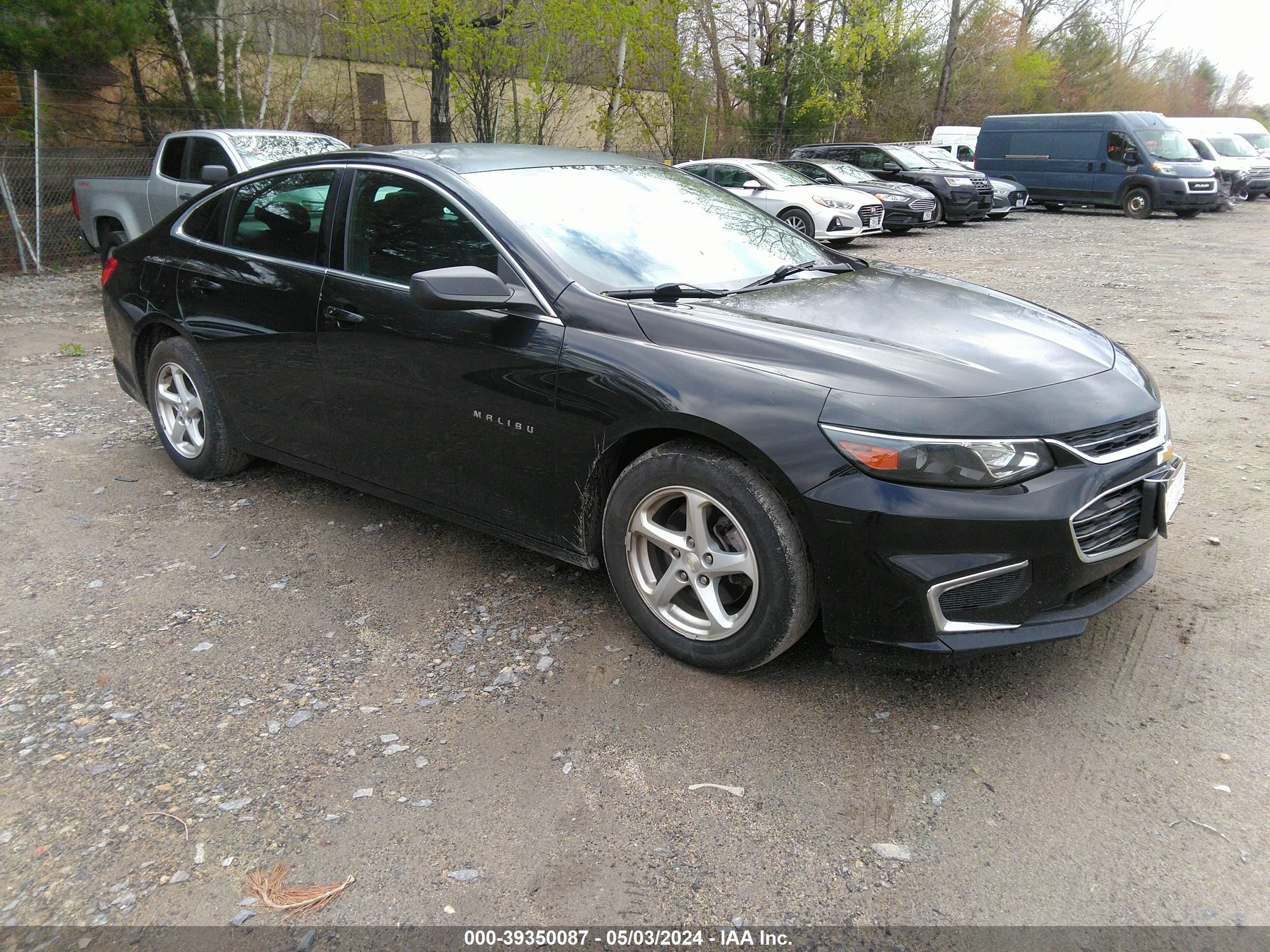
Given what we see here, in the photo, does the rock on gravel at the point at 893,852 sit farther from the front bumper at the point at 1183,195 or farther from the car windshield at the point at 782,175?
the front bumper at the point at 1183,195

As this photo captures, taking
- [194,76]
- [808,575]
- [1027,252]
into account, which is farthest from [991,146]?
[808,575]

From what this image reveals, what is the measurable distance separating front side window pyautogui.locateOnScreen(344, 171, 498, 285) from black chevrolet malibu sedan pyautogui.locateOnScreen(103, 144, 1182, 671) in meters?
0.01

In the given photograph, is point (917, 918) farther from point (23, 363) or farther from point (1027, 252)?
point (1027, 252)

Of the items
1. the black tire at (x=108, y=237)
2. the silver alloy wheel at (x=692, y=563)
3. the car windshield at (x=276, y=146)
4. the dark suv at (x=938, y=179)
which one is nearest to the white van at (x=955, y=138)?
the dark suv at (x=938, y=179)

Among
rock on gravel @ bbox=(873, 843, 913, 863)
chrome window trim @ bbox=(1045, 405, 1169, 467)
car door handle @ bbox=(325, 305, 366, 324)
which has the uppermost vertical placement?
car door handle @ bbox=(325, 305, 366, 324)

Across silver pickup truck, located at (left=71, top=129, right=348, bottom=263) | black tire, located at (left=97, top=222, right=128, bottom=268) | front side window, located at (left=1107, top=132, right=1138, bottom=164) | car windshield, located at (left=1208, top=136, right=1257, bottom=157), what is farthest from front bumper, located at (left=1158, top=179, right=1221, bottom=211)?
black tire, located at (left=97, top=222, right=128, bottom=268)

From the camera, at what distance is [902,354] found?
113 inches

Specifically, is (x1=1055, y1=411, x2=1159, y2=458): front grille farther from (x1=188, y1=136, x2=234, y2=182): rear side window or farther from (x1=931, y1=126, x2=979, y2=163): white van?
(x1=931, y1=126, x2=979, y2=163): white van

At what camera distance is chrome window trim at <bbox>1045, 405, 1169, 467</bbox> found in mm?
2686

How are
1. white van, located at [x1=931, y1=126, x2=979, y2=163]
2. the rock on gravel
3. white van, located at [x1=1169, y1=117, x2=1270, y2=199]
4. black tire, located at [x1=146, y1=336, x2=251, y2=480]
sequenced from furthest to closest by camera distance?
white van, located at [x1=931, y1=126, x2=979, y2=163] < white van, located at [x1=1169, y1=117, x2=1270, y2=199] < black tire, located at [x1=146, y1=336, x2=251, y2=480] < the rock on gravel

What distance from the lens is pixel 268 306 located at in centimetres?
414

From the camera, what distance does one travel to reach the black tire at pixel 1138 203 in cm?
2117

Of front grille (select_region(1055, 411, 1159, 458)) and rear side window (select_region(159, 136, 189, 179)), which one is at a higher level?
rear side window (select_region(159, 136, 189, 179))

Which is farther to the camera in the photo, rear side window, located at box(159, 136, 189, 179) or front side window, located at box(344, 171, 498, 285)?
rear side window, located at box(159, 136, 189, 179)
